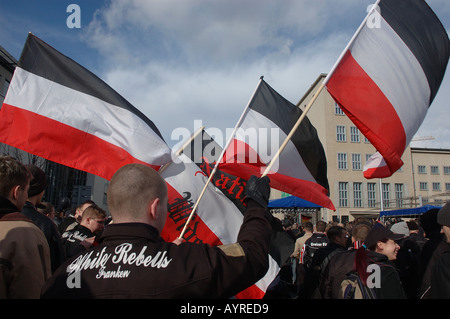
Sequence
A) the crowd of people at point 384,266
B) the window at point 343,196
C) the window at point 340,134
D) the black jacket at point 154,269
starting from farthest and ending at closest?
the window at point 340,134 → the window at point 343,196 → the crowd of people at point 384,266 → the black jacket at point 154,269

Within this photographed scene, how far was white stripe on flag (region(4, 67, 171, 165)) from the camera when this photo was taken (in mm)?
3994

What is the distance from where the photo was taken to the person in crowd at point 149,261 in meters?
1.45

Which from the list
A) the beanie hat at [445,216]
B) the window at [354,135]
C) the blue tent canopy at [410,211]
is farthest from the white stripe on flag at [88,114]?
the window at [354,135]

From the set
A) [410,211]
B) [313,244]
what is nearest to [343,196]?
[410,211]

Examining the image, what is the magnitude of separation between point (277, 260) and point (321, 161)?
7.00 ft

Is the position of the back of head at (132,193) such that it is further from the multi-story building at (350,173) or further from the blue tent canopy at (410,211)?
the multi-story building at (350,173)

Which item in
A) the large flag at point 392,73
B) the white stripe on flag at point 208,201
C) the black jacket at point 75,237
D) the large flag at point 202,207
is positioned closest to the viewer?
the black jacket at point 75,237

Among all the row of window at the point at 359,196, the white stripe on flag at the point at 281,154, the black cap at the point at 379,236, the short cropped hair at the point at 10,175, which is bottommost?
the row of window at the point at 359,196

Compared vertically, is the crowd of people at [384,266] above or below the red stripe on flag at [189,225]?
below

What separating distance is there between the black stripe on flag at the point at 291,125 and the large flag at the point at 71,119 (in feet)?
5.22

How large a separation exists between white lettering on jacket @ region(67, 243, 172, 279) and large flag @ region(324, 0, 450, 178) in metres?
3.27

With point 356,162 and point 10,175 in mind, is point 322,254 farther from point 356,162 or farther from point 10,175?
point 356,162

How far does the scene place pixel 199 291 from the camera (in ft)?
4.81

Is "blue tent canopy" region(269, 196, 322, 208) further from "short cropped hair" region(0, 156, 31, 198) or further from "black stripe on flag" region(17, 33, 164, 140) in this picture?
"short cropped hair" region(0, 156, 31, 198)
